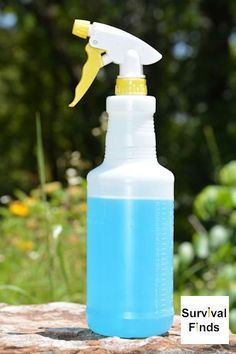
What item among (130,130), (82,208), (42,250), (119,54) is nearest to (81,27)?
(119,54)

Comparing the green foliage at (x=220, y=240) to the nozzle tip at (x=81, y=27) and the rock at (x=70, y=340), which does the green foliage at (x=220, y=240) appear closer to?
the rock at (x=70, y=340)

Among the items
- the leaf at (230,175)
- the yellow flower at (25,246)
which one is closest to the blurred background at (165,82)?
the yellow flower at (25,246)

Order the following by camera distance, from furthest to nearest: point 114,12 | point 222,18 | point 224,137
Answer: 1. point 222,18
2. point 224,137
3. point 114,12

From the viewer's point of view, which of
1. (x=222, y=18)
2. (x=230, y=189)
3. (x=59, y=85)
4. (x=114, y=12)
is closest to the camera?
(x=230, y=189)

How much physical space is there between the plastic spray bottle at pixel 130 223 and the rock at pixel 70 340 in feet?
0.10

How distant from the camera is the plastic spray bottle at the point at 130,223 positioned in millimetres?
A: 1382

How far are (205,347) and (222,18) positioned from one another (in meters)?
7.63

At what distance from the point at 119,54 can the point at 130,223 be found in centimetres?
35

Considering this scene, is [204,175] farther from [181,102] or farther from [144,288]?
[144,288]

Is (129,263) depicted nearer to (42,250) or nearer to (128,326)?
(128,326)

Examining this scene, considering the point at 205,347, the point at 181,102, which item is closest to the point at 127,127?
the point at 205,347

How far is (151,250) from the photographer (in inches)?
55.1

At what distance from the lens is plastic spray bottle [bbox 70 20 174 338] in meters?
1.38

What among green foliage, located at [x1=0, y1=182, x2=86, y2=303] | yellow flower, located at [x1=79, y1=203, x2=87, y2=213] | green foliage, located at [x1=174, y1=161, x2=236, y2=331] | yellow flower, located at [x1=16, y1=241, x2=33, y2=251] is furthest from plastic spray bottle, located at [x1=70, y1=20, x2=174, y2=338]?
yellow flower, located at [x1=79, y1=203, x2=87, y2=213]
